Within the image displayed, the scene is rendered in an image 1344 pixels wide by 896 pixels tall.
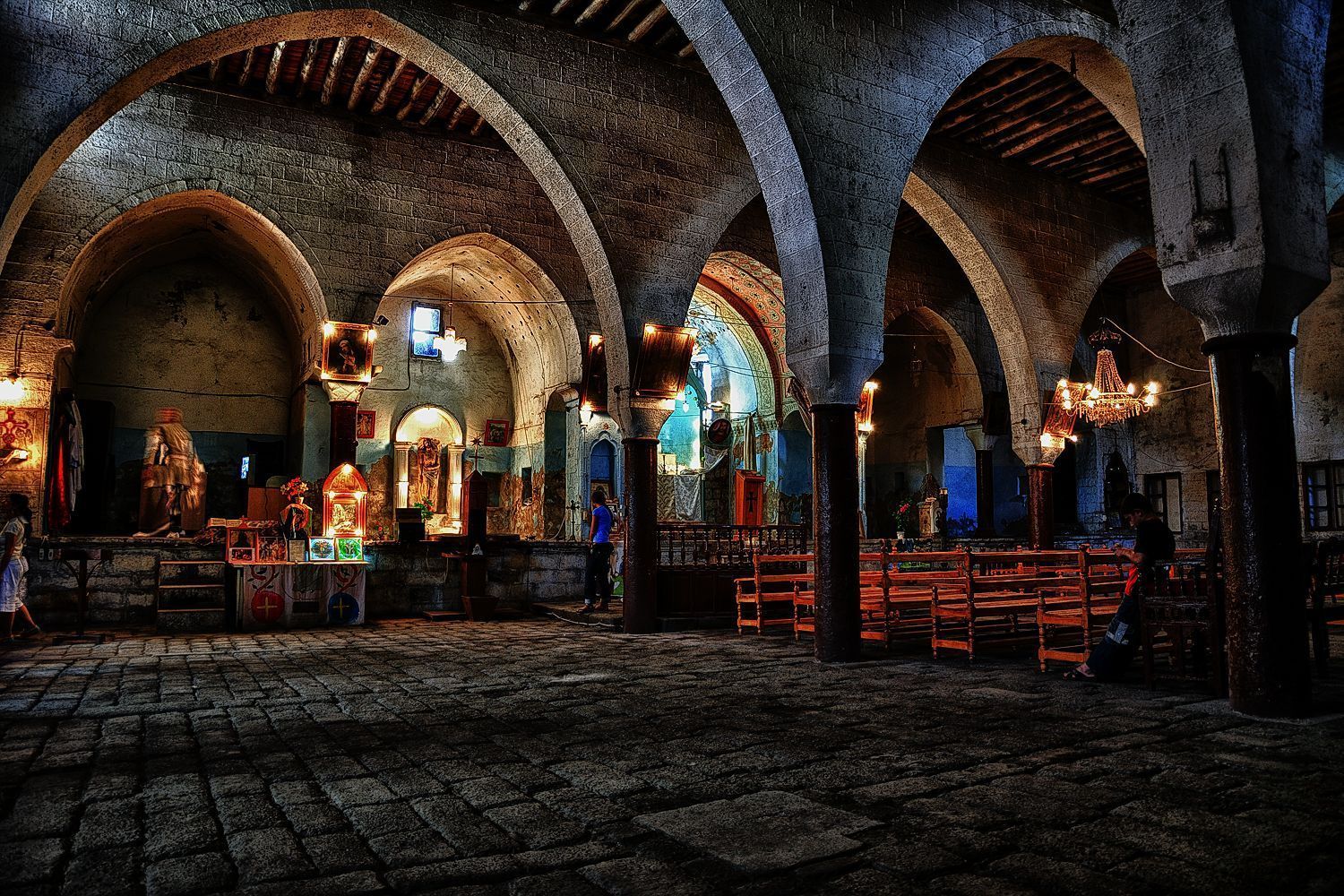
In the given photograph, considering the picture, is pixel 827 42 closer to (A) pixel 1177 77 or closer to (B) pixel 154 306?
(A) pixel 1177 77

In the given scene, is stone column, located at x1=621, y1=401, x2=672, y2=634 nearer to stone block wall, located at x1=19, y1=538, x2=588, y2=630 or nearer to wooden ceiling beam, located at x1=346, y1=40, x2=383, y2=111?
stone block wall, located at x1=19, y1=538, x2=588, y2=630

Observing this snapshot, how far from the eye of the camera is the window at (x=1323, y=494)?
656 inches

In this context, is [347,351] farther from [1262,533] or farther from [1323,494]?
[1323,494]

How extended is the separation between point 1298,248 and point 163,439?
14.4 m

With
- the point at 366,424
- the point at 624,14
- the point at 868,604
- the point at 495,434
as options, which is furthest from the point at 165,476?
the point at 868,604

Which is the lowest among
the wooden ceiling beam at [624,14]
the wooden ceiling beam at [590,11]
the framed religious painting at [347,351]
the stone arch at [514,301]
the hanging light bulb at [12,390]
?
the hanging light bulb at [12,390]

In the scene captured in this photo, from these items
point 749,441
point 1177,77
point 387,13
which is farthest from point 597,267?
point 749,441

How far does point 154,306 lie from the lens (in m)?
16.8

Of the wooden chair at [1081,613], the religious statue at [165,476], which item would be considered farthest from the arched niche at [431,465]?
the wooden chair at [1081,613]

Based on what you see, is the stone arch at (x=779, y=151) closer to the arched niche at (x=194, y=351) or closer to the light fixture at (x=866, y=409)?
the arched niche at (x=194, y=351)

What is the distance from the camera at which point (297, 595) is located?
36.1 ft

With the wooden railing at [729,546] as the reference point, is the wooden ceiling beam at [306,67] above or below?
above

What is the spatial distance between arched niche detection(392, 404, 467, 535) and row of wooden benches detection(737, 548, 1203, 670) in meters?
11.2

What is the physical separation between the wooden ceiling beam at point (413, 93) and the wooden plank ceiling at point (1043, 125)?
7457 mm
